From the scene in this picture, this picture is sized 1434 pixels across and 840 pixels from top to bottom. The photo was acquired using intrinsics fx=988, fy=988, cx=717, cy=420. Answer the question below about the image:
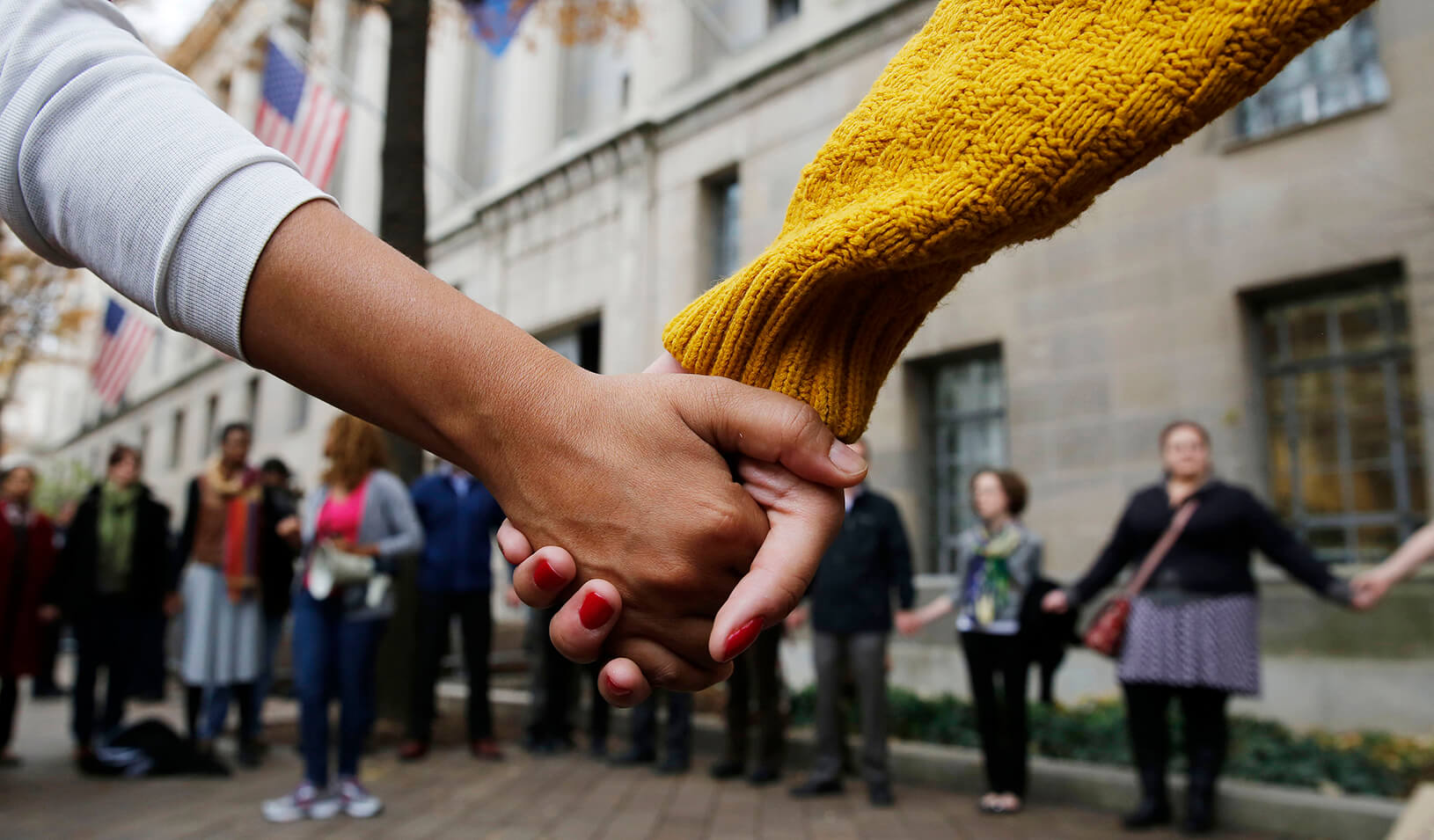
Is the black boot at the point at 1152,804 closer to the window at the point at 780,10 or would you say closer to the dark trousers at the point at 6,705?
the dark trousers at the point at 6,705

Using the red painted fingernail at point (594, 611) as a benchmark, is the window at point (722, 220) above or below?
above

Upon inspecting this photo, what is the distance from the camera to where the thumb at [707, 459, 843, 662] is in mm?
1203

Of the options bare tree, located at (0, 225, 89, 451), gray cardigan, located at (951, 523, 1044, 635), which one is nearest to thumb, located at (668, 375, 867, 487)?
gray cardigan, located at (951, 523, 1044, 635)

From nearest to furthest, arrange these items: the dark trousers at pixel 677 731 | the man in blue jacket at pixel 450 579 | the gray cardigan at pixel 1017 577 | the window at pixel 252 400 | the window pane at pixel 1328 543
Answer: the gray cardigan at pixel 1017 577 → the dark trousers at pixel 677 731 → the man in blue jacket at pixel 450 579 → the window pane at pixel 1328 543 → the window at pixel 252 400

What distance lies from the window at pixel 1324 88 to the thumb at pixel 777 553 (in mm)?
9057

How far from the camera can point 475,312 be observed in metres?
1.28

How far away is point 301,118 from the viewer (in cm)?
Answer: 1038

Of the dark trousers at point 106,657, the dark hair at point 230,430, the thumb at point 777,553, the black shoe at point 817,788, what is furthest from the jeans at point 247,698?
the thumb at point 777,553

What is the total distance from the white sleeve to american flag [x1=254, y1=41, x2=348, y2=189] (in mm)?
9552

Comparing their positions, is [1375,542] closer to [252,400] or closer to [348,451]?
[348,451]

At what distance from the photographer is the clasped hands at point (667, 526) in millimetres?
1257

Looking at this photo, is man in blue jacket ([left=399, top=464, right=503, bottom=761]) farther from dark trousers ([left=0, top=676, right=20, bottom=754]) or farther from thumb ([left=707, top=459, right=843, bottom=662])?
thumb ([left=707, top=459, right=843, bottom=662])

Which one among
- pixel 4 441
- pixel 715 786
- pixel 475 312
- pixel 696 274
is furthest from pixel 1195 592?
pixel 4 441

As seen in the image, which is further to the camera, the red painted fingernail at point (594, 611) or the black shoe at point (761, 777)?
the black shoe at point (761, 777)
